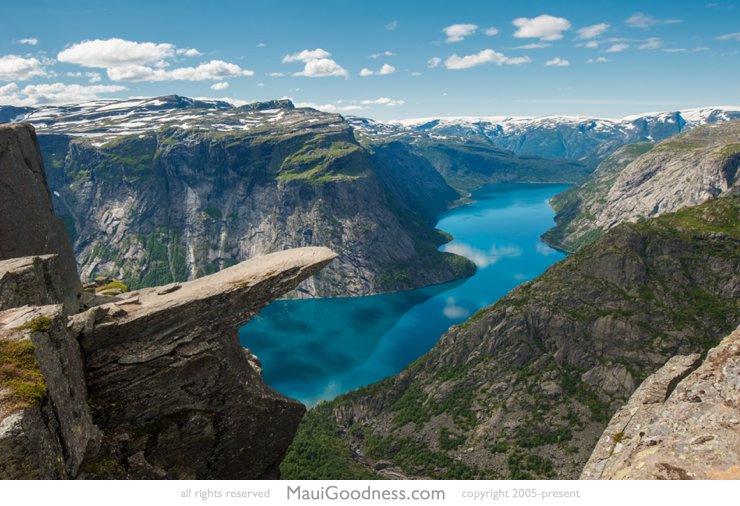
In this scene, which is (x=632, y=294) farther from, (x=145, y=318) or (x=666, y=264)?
(x=145, y=318)

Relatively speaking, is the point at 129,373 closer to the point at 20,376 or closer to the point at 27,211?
the point at 20,376

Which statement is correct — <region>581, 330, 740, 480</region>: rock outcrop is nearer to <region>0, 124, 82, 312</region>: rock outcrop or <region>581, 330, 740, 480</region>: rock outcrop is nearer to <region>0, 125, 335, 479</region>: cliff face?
<region>0, 125, 335, 479</region>: cliff face

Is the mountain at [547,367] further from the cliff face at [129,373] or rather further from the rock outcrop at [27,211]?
the rock outcrop at [27,211]

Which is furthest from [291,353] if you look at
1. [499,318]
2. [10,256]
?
[10,256]

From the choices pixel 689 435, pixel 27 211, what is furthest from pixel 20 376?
pixel 689 435

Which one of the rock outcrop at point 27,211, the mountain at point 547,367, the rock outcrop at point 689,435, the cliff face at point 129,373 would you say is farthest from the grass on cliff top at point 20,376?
the mountain at point 547,367

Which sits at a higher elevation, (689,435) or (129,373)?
(689,435)
